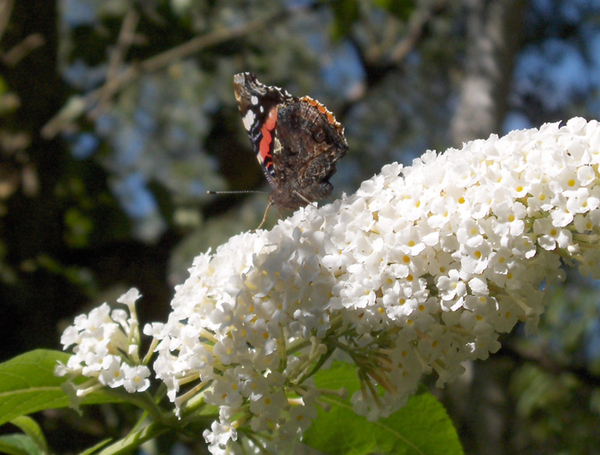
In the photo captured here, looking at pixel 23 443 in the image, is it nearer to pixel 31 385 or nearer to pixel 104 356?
pixel 31 385

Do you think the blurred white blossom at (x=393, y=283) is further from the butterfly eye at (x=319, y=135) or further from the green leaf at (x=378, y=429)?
the butterfly eye at (x=319, y=135)

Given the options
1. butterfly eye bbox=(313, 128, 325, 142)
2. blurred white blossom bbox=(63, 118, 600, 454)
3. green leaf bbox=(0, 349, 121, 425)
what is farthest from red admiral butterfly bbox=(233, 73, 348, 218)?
green leaf bbox=(0, 349, 121, 425)

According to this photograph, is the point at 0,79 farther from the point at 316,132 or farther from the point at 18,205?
the point at 316,132

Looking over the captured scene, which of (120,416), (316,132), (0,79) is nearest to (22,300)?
(120,416)

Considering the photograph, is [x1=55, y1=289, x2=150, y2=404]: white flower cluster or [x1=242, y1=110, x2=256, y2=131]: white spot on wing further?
[x1=242, y1=110, x2=256, y2=131]: white spot on wing

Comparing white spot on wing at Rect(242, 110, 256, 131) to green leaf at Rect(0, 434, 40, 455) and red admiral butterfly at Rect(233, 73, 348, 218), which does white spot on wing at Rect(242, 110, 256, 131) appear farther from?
green leaf at Rect(0, 434, 40, 455)

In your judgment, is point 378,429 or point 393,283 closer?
point 393,283

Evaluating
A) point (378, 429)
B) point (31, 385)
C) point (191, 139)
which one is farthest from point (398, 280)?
point (191, 139)

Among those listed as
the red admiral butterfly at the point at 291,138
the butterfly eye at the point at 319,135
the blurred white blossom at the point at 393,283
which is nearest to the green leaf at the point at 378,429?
the blurred white blossom at the point at 393,283
